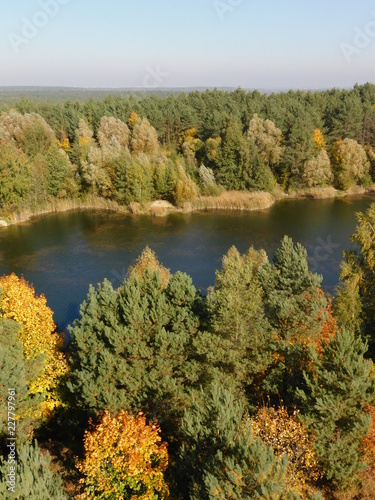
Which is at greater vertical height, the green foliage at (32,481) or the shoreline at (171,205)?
the green foliage at (32,481)

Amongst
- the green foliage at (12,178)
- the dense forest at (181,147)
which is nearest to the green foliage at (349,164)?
the dense forest at (181,147)

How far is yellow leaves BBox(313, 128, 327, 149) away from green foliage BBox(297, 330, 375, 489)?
56.2m

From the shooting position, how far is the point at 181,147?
68250 millimetres

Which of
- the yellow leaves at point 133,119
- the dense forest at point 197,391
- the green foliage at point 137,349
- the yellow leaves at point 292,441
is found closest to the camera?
the dense forest at point 197,391

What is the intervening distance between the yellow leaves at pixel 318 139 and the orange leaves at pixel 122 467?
5994cm

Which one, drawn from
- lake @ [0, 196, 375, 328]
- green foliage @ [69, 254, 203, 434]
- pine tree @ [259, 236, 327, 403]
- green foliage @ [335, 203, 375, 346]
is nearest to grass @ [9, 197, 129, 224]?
lake @ [0, 196, 375, 328]

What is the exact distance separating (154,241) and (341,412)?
33021mm

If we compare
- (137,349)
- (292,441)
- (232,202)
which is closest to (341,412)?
(292,441)

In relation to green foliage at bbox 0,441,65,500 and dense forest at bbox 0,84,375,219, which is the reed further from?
green foliage at bbox 0,441,65,500

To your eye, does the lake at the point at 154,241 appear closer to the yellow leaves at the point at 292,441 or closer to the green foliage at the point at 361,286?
the green foliage at the point at 361,286

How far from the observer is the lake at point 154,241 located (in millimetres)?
36031

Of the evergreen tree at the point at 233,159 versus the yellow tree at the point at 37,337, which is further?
the evergreen tree at the point at 233,159

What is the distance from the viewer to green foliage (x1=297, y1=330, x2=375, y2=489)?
13.2 meters

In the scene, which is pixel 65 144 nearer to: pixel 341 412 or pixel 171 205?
pixel 171 205
